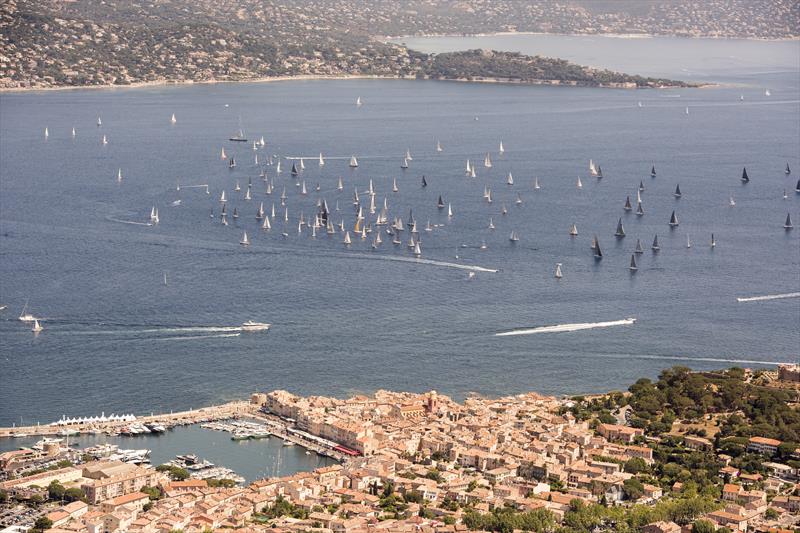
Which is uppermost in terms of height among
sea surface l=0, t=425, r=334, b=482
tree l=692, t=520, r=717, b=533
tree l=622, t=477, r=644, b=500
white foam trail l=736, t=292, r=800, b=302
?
white foam trail l=736, t=292, r=800, b=302

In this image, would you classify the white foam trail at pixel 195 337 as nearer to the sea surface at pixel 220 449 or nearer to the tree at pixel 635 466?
the sea surface at pixel 220 449

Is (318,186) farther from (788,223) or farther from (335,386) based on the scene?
(335,386)

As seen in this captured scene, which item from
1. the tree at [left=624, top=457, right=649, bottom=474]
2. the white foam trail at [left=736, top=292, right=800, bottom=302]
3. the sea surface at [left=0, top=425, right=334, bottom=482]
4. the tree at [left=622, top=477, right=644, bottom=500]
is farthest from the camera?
the white foam trail at [left=736, top=292, right=800, bottom=302]

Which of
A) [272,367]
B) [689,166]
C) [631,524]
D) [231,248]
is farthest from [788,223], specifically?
[631,524]

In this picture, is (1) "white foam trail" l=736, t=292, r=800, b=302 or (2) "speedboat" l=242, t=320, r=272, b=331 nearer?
(2) "speedboat" l=242, t=320, r=272, b=331

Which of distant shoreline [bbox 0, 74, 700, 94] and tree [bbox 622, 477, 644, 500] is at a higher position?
A: distant shoreline [bbox 0, 74, 700, 94]

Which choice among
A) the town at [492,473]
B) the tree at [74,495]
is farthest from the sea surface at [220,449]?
the tree at [74,495]

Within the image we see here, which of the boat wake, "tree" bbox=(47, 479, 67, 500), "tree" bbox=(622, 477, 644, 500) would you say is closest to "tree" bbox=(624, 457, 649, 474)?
"tree" bbox=(622, 477, 644, 500)

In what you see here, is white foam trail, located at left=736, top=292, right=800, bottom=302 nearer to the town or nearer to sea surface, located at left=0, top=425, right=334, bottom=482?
the town
